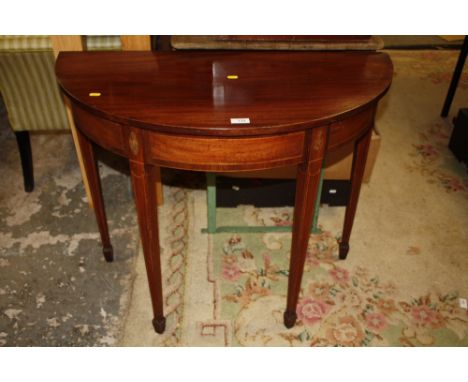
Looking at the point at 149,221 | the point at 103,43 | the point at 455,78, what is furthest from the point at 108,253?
the point at 455,78

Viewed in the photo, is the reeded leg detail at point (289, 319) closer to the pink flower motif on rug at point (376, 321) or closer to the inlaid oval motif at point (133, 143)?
the pink flower motif on rug at point (376, 321)

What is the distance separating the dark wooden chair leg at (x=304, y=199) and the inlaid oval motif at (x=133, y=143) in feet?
1.41

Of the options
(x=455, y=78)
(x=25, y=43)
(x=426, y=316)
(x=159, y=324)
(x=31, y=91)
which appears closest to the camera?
(x=159, y=324)

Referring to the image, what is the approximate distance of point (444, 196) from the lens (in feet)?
7.48

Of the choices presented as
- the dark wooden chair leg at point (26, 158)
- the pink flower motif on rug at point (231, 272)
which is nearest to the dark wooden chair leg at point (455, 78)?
the pink flower motif on rug at point (231, 272)

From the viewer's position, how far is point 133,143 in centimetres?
117

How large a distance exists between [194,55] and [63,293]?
3.35 feet

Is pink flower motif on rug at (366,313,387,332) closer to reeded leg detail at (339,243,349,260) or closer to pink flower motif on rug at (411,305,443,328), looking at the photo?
pink flower motif on rug at (411,305,443,328)

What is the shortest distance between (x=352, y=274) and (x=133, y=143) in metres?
1.10

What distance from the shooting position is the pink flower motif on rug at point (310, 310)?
1684 millimetres

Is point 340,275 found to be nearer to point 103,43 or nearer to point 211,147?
point 211,147

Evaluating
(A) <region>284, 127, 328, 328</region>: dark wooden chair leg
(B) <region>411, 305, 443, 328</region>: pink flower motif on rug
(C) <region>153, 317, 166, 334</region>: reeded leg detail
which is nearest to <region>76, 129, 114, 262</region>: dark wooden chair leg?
(C) <region>153, 317, 166, 334</region>: reeded leg detail

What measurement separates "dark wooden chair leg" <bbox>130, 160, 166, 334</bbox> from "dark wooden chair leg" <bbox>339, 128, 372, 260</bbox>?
0.71 m

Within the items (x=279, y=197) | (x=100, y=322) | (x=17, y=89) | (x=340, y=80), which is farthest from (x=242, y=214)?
(x=17, y=89)
